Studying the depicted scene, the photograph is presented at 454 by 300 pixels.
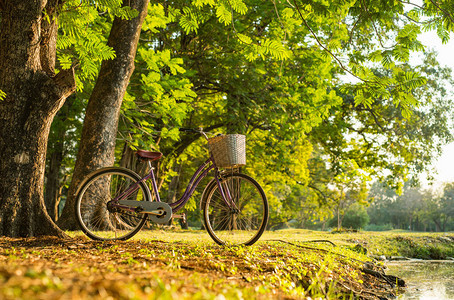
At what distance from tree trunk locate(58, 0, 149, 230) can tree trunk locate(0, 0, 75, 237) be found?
5.86 feet

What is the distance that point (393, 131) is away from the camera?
607 inches

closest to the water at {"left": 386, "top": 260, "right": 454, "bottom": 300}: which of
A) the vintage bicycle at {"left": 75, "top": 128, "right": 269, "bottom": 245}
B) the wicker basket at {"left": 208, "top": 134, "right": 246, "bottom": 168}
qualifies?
the vintage bicycle at {"left": 75, "top": 128, "right": 269, "bottom": 245}

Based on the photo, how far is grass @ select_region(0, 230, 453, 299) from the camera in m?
1.79

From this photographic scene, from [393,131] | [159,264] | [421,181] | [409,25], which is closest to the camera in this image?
[159,264]

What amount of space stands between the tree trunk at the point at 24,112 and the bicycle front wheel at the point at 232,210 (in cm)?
183

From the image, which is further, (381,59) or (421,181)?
(421,181)

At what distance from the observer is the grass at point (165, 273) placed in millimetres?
1786

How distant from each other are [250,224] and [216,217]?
0.45 m

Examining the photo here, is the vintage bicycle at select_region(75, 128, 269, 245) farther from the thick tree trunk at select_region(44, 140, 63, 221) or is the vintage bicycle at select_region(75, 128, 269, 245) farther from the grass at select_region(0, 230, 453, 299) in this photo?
the thick tree trunk at select_region(44, 140, 63, 221)

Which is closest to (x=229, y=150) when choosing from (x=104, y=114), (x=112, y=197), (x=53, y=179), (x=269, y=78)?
(x=112, y=197)

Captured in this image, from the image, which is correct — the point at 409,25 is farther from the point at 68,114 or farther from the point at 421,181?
the point at 421,181

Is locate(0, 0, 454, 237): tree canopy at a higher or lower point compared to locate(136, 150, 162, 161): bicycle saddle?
higher

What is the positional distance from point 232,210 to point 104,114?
125 inches

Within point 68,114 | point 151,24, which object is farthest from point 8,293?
point 68,114
